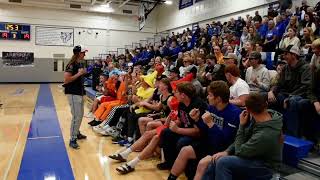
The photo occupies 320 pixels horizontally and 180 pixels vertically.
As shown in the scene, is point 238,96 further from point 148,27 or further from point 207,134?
point 148,27

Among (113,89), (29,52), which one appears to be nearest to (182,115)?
(113,89)

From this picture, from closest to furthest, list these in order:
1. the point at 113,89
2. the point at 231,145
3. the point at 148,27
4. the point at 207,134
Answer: the point at 231,145, the point at 207,134, the point at 113,89, the point at 148,27

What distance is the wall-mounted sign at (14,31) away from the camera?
1681cm

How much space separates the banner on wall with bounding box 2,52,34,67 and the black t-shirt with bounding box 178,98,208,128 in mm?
16244

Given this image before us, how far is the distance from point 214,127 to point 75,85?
2578 millimetres

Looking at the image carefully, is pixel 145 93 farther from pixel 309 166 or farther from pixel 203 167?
pixel 309 166

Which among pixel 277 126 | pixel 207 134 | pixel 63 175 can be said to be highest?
pixel 277 126

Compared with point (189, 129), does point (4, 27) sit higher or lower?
higher

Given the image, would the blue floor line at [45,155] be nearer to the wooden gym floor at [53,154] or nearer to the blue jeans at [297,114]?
the wooden gym floor at [53,154]

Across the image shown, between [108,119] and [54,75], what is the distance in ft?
46.1

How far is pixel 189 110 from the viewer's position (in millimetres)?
3385

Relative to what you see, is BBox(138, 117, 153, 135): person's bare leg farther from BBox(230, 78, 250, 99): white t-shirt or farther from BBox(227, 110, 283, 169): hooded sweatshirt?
BBox(227, 110, 283, 169): hooded sweatshirt

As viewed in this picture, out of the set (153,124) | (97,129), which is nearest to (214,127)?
(153,124)

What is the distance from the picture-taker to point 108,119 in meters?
5.57
